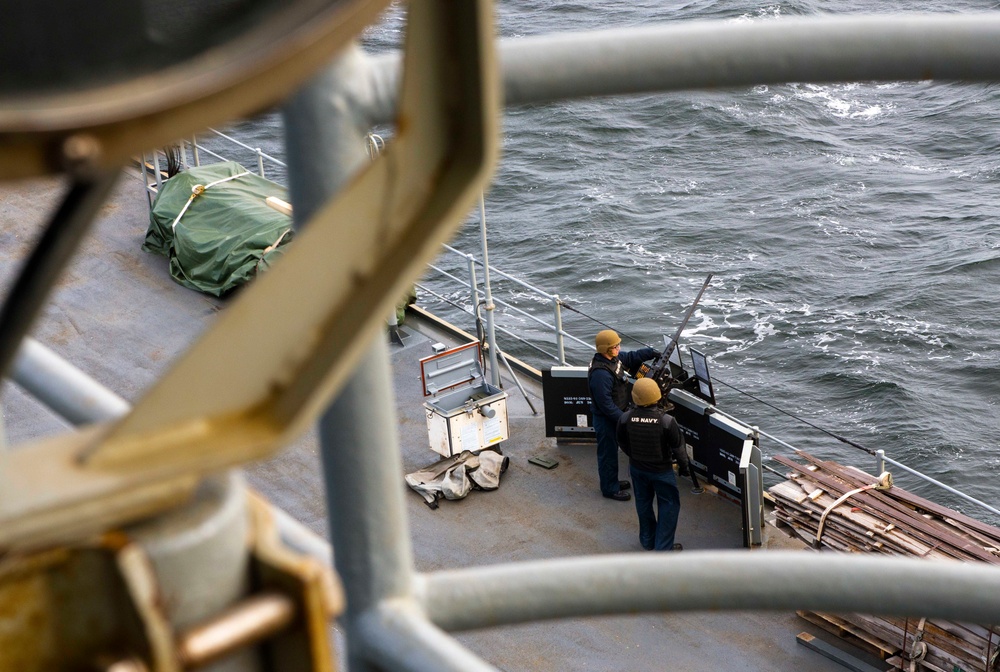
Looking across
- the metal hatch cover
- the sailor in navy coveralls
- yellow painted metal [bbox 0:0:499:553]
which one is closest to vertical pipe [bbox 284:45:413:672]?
yellow painted metal [bbox 0:0:499:553]

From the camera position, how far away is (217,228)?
66.6 feet

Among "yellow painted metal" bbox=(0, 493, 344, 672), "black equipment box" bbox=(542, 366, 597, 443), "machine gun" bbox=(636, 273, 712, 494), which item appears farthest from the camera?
"black equipment box" bbox=(542, 366, 597, 443)

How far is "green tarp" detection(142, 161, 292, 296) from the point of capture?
1948 centimetres

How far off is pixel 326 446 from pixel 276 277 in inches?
26.1

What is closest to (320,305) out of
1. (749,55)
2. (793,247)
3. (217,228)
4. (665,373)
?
(749,55)

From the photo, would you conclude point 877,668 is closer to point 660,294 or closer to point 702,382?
point 702,382

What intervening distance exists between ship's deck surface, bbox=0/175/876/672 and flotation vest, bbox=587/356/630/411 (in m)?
1.19

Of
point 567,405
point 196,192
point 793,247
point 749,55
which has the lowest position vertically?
point 793,247

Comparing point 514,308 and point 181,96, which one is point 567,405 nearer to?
point 514,308

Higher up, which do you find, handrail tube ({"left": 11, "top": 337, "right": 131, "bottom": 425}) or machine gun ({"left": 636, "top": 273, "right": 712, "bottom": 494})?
handrail tube ({"left": 11, "top": 337, "right": 131, "bottom": 425})

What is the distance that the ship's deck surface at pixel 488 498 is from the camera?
39.3 ft

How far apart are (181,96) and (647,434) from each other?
38.7 feet

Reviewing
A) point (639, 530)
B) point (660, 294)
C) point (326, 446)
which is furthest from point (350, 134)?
point (660, 294)

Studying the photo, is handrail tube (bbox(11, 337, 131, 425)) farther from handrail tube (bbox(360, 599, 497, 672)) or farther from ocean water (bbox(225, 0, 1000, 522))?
ocean water (bbox(225, 0, 1000, 522))
